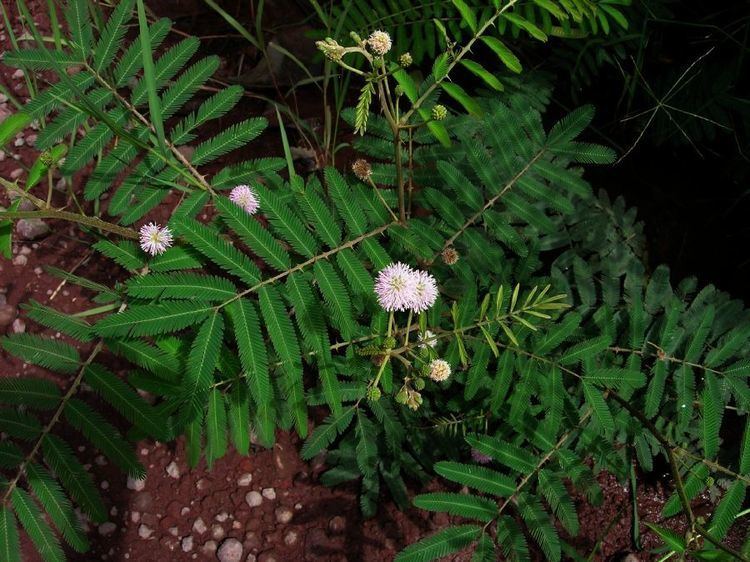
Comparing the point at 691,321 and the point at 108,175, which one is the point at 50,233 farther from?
the point at 691,321

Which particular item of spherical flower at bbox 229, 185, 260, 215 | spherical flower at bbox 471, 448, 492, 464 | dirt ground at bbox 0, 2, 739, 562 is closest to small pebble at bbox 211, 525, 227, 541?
dirt ground at bbox 0, 2, 739, 562

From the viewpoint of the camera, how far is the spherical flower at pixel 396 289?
5.99ft

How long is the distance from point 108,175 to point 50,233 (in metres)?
1.14

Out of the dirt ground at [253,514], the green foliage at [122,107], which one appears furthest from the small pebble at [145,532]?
the green foliage at [122,107]

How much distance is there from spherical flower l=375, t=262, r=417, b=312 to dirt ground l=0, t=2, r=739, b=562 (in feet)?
4.20

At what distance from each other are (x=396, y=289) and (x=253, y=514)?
155 cm

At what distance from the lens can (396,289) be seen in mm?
1834

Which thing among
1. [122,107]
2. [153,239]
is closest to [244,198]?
[153,239]

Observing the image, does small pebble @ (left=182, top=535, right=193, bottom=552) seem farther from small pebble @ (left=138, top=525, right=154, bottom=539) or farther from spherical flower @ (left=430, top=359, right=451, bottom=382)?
spherical flower @ (left=430, top=359, right=451, bottom=382)

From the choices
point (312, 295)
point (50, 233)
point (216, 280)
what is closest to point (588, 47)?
point (312, 295)

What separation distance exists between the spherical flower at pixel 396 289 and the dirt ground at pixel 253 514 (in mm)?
1281

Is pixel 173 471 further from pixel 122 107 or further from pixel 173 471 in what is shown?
pixel 122 107

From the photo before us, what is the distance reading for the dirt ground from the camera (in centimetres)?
272

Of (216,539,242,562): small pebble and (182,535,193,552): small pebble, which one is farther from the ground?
(182,535,193,552): small pebble
